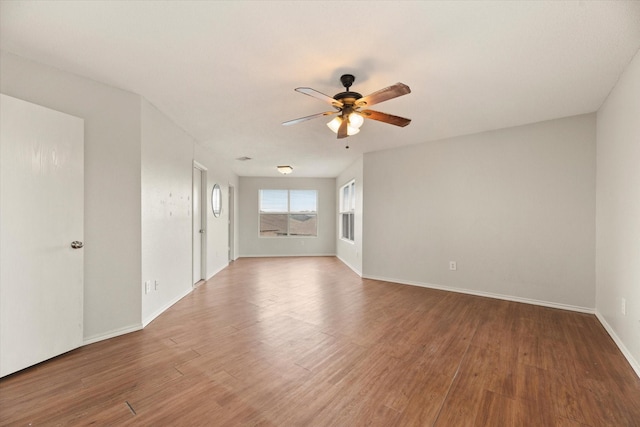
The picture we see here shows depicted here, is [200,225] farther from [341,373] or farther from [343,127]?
[341,373]

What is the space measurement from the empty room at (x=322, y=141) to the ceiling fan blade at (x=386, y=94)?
2 cm

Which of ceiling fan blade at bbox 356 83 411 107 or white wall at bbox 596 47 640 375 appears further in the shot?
white wall at bbox 596 47 640 375

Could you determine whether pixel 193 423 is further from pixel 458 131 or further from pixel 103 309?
pixel 458 131

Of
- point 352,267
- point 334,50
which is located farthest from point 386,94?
point 352,267

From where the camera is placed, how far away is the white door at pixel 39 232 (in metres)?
1.97

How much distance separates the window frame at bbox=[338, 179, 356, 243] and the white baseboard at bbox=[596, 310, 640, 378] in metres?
4.22

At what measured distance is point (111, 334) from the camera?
104 inches

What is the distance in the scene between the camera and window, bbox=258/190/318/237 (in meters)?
8.28

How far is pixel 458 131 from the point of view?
4.01 m

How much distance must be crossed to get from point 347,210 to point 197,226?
3.79 metres

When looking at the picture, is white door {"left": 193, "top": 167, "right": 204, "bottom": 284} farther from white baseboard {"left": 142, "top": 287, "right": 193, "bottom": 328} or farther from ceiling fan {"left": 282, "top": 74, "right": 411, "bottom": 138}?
ceiling fan {"left": 282, "top": 74, "right": 411, "bottom": 138}

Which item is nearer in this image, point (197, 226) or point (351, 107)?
point (351, 107)

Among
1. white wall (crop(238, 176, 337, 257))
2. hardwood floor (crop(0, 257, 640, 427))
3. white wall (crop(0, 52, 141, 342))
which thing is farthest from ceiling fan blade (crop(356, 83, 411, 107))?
white wall (crop(238, 176, 337, 257))

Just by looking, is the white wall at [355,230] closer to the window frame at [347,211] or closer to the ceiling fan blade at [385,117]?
the window frame at [347,211]
